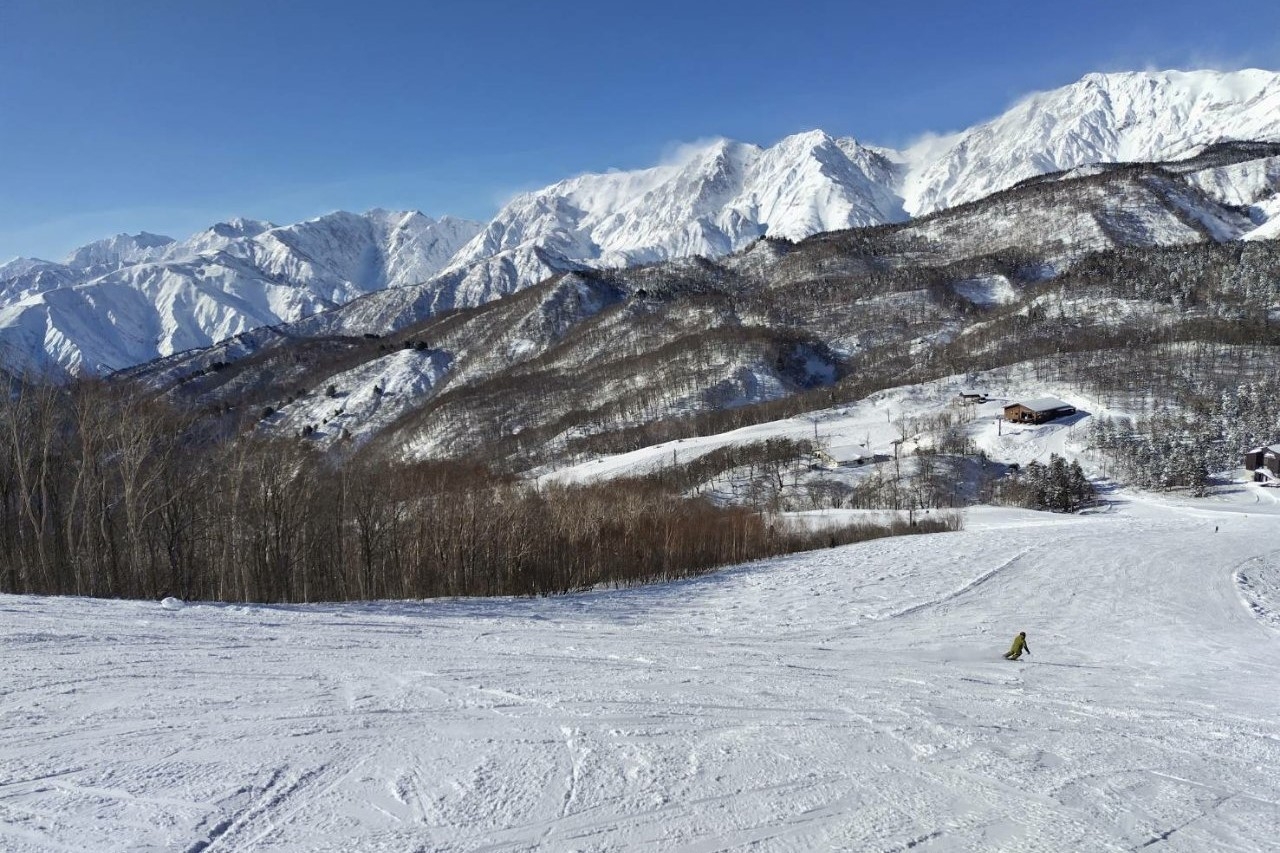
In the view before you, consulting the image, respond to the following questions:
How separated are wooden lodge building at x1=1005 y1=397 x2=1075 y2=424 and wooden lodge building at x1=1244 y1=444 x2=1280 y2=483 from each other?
77.1ft

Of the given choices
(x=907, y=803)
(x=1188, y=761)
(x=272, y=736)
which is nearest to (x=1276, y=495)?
(x=1188, y=761)

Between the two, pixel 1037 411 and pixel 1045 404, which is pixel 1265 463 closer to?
pixel 1037 411

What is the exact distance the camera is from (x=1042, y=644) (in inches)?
617

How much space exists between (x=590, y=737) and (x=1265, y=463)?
9492cm

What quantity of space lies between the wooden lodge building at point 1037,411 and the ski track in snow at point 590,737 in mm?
91427

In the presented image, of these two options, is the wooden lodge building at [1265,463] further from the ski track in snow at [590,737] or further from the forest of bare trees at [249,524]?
the ski track in snow at [590,737]

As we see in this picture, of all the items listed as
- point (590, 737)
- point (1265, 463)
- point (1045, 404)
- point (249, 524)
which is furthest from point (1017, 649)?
point (1045, 404)

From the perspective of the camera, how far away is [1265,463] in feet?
239

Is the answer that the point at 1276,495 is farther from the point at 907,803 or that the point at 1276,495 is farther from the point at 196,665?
the point at 196,665

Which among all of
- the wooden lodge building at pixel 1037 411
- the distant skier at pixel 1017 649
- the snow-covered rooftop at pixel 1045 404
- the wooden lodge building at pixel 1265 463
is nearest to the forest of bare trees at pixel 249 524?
the distant skier at pixel 1017 649

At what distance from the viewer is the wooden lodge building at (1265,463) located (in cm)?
7106

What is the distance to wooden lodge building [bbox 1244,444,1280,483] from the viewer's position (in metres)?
71.1

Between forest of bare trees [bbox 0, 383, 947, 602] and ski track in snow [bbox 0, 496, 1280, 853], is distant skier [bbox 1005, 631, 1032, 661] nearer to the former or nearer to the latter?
ski track in snow [bbox 0, 496, 1280, 853]

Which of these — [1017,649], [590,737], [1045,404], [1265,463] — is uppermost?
[1045,404]
